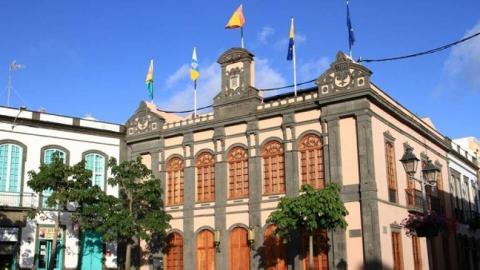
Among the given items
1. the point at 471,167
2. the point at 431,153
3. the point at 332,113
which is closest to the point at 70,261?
the point at 332,113

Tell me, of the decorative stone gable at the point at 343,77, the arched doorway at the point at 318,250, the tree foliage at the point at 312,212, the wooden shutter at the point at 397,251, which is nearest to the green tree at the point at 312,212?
the tree foliage at the point at 312,212

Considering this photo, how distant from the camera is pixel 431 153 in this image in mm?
31297

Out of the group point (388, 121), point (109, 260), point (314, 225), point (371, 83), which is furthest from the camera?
point (109, 260)

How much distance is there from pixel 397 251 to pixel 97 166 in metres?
14.7

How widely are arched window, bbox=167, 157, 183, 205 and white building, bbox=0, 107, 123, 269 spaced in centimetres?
321

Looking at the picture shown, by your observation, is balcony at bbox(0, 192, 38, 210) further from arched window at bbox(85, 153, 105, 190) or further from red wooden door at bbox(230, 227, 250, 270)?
red wooden door at bbox(230, 227, 250, 270)

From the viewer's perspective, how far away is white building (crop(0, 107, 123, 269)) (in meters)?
27.2

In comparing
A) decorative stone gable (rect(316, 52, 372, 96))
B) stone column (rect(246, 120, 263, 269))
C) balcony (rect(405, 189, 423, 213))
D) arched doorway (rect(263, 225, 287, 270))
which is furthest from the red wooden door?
balcony (rect(405, 189, 423, 213))

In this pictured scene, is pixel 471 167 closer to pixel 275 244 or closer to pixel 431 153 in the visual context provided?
pixel 431 153

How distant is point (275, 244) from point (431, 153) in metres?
10.9

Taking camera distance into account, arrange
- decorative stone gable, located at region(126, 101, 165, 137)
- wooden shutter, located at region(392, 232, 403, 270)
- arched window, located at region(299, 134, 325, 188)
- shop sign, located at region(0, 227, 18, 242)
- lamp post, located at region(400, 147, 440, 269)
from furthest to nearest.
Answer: decorative stone gable, located at region(126, 101, 165, 137), shop sign, located at region(0, 227, 18, 242), arched window, located at region(299, 134, 325, 188), wooden shutter, located at region(392, 232, 403, 270), lamp post, located at region(400, 147, 440, 269)

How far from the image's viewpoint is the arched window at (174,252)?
28062 millimetres

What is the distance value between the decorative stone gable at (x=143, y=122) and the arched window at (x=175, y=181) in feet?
6.72

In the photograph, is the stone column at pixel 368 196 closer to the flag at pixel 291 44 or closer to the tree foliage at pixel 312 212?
the tree foliage at pixel 312 212
